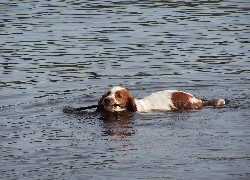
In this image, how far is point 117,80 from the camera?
19.0m

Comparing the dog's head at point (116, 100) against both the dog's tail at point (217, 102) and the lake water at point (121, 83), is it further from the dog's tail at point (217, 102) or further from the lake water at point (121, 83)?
the dog's tail at point (217, 102)

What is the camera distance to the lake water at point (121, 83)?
492 inches

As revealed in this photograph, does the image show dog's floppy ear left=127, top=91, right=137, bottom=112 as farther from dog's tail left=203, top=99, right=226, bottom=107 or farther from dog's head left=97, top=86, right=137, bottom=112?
dog's tail left=203, top=99, right=226, bottom=107

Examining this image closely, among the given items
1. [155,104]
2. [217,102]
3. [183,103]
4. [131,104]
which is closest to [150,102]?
[155,104]

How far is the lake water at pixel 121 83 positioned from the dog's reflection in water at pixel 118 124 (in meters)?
Answer: 0.02

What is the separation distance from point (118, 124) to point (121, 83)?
346 cm

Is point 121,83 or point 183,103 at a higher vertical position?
point 183,103

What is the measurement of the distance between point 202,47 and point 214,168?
10.8 m

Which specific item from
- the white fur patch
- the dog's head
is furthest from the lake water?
the white fur patch

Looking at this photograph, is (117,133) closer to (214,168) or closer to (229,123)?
(229,123)

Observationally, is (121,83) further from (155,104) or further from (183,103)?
(183,103)

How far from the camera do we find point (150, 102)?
16.3 m

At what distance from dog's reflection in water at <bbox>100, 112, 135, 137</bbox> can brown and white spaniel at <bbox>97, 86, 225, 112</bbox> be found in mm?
146

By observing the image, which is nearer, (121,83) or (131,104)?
(131,104)
